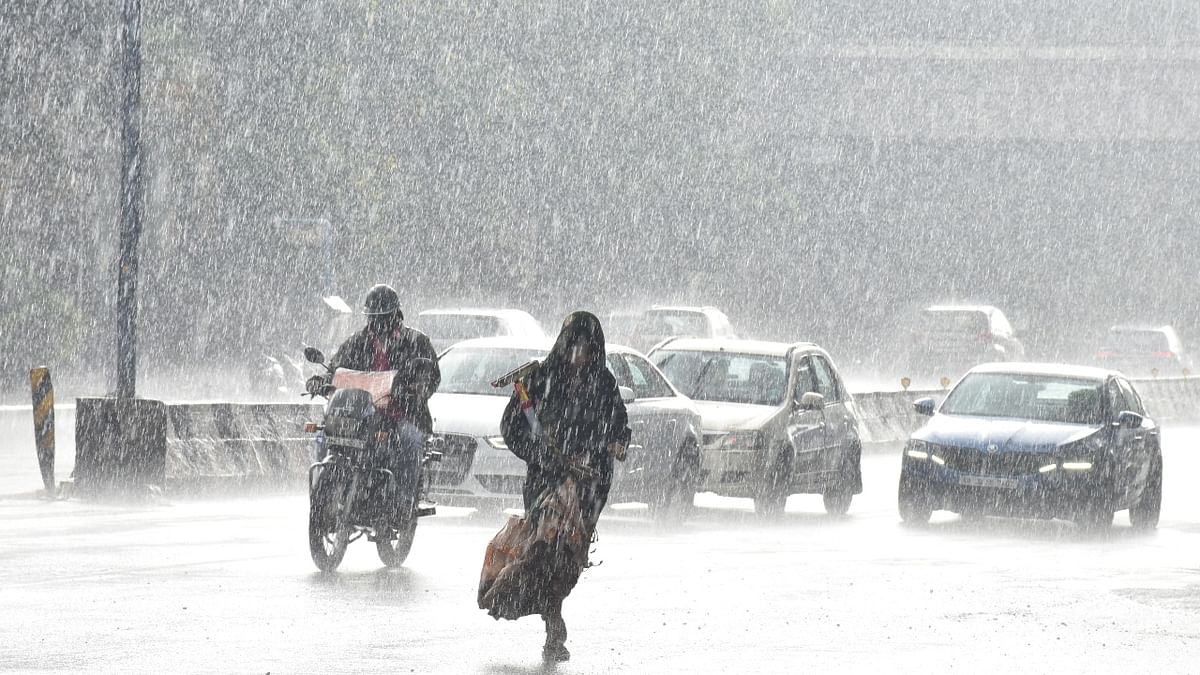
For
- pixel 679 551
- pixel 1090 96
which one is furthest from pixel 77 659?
pixel 1090 96

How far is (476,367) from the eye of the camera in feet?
60.5

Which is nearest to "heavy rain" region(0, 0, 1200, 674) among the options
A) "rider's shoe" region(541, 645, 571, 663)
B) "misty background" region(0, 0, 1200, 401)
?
"rider's shoe" region(541, 645, 571, 663)

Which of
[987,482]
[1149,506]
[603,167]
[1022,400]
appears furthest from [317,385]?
[603,167]

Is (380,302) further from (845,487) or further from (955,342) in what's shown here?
(955,342)

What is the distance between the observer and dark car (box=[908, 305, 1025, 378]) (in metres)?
45.8

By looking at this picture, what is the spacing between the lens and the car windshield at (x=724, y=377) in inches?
766

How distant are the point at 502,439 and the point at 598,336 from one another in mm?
5786

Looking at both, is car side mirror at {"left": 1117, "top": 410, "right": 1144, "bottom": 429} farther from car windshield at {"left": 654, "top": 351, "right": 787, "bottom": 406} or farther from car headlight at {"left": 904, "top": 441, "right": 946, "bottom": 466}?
car windshield at {"left": 654, "top": 351, "right": 787, "bottom": 406}

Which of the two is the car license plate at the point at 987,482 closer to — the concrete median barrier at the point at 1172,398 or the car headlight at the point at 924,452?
the car headlight at the point at 924,452

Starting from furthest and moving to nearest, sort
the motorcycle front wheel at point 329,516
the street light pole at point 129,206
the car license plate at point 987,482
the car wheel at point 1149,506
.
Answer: the street light pole at point 129,206, the car wheel at point 1149,506, the car license plate at point 987,482, the motorcycle front wheel at point 329,516

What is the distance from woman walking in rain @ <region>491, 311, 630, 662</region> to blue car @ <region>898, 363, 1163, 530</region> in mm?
8161

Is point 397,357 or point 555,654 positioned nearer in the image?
point 555,654

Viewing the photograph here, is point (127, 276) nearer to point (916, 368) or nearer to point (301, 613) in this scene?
point (301, 613)

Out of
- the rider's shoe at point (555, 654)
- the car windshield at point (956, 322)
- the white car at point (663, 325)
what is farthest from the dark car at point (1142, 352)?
the rider's shoe at point (555, 654)
